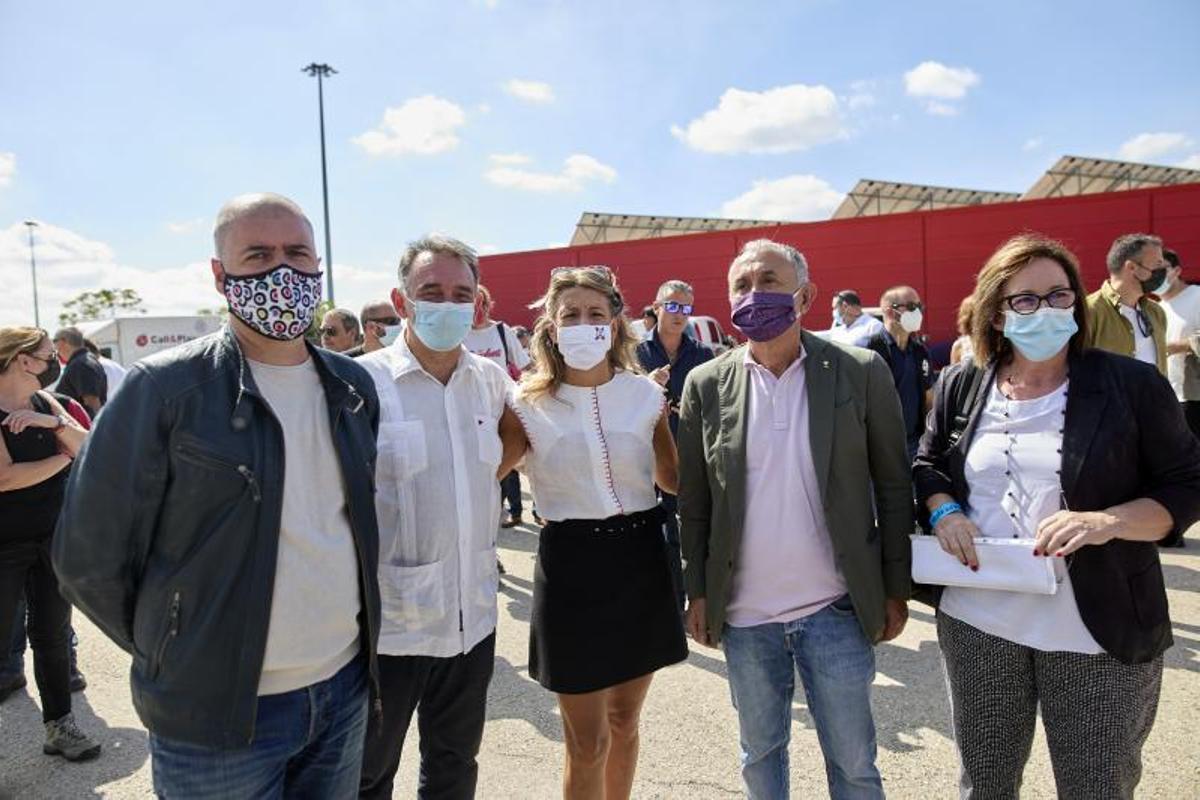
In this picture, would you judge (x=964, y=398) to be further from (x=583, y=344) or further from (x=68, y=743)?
(x=68, y=743)

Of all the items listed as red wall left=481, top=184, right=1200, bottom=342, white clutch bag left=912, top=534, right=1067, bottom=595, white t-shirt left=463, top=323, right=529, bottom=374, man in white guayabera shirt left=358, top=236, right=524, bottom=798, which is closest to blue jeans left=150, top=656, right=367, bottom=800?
man in white guayabera shirt left=358, top=236, right=524, bottom=798

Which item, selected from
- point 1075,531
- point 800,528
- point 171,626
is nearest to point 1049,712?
point 1075,531

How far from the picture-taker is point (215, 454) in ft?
5.18

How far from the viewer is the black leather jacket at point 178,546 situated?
4.99 feet

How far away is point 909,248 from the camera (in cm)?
1766

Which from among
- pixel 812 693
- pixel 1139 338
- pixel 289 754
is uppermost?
pixel 1139 338

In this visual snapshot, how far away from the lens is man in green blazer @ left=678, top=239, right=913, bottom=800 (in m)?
2.13

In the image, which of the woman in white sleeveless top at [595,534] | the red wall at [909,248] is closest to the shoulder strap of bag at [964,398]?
the woman in white sleeveless top at [595,534]

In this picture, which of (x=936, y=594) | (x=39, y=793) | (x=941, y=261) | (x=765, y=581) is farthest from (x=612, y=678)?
(x=941, y=261)

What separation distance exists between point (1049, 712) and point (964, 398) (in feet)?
2.95

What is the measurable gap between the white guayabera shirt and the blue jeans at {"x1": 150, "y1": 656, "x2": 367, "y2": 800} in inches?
10.5

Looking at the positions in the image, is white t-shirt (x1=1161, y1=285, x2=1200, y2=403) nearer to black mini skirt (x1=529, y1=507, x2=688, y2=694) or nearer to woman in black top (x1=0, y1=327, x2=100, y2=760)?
black mini skirt (x1=529, y1=507, x2=688, y2=694)

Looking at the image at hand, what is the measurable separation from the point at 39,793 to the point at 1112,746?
4110 mm

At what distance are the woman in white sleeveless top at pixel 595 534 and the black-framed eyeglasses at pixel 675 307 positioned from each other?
240cm
